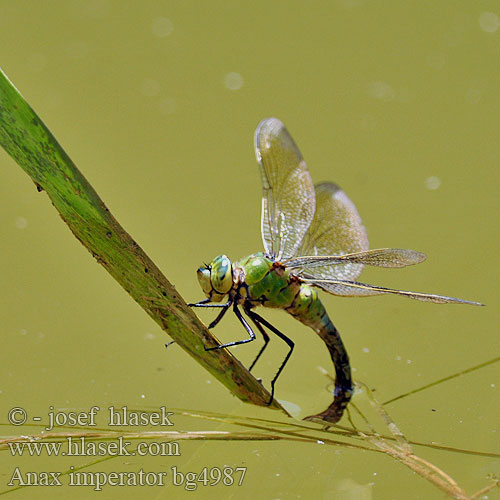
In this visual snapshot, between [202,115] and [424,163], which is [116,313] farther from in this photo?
[424,163]

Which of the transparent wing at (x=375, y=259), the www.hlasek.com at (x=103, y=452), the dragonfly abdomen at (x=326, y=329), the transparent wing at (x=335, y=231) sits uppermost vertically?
the transparent wing at (x=335, y=231)

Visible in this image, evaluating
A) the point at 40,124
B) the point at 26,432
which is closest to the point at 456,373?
the point at 26,432

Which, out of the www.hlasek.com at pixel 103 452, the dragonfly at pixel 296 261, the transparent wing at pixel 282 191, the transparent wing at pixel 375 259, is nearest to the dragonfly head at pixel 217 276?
the dragonfly at pixel 296 261

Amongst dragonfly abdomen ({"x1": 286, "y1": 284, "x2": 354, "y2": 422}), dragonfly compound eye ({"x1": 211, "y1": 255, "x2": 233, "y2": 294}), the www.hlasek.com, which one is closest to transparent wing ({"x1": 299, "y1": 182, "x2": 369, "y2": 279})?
dragonfly abdomen ({"x1": 286, "y1": 284, "x2": 354, "y2": 422})

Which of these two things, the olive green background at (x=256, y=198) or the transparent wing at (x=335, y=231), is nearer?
the olive green background at (x=256, y=198)

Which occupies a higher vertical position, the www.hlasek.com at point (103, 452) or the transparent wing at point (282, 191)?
the transparent wing at point (282, 191)

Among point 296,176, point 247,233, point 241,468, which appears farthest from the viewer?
point 247,233

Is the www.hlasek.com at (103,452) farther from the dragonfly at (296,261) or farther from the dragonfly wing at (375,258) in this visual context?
the dragonfly wing at (375,258)
